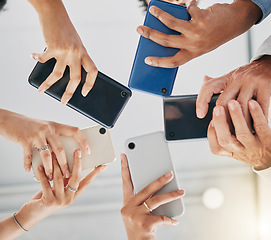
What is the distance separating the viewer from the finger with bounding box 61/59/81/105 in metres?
0.74

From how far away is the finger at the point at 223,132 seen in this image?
0.59 metres

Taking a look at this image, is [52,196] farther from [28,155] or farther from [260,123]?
→ [260,123]

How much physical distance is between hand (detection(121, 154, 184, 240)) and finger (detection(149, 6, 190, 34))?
35 cm

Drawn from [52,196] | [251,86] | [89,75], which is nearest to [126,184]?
[52,196]

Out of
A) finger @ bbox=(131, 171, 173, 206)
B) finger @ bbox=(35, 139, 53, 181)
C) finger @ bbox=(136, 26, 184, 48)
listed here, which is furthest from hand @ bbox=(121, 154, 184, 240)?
finger @ bbox=(136, 26, 184, 48)

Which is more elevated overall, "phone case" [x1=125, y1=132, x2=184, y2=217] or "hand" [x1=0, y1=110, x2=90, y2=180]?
"hand" [x1=0, y1=110, x2=90, y2=180]

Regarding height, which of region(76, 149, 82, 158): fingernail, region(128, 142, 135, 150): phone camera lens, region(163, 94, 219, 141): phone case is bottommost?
region(76, 149, 82, 158): fingernail

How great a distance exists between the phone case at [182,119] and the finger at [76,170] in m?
0.23

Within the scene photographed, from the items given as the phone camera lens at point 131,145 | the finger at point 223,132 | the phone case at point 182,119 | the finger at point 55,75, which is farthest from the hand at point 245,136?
the finger at point 55,75

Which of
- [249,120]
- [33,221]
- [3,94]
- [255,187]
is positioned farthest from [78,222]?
[249,120]

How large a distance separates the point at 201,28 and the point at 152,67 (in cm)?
15

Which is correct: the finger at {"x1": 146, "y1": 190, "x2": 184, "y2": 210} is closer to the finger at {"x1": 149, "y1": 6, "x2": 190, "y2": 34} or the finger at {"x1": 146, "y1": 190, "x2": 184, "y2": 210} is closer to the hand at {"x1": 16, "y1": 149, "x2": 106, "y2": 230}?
the hand at {"x1": 16, "y1": 149, "x2": 106, "y2": 230}

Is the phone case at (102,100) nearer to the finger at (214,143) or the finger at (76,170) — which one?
the finger at (76,170)

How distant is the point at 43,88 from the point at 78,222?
55 centimetres
